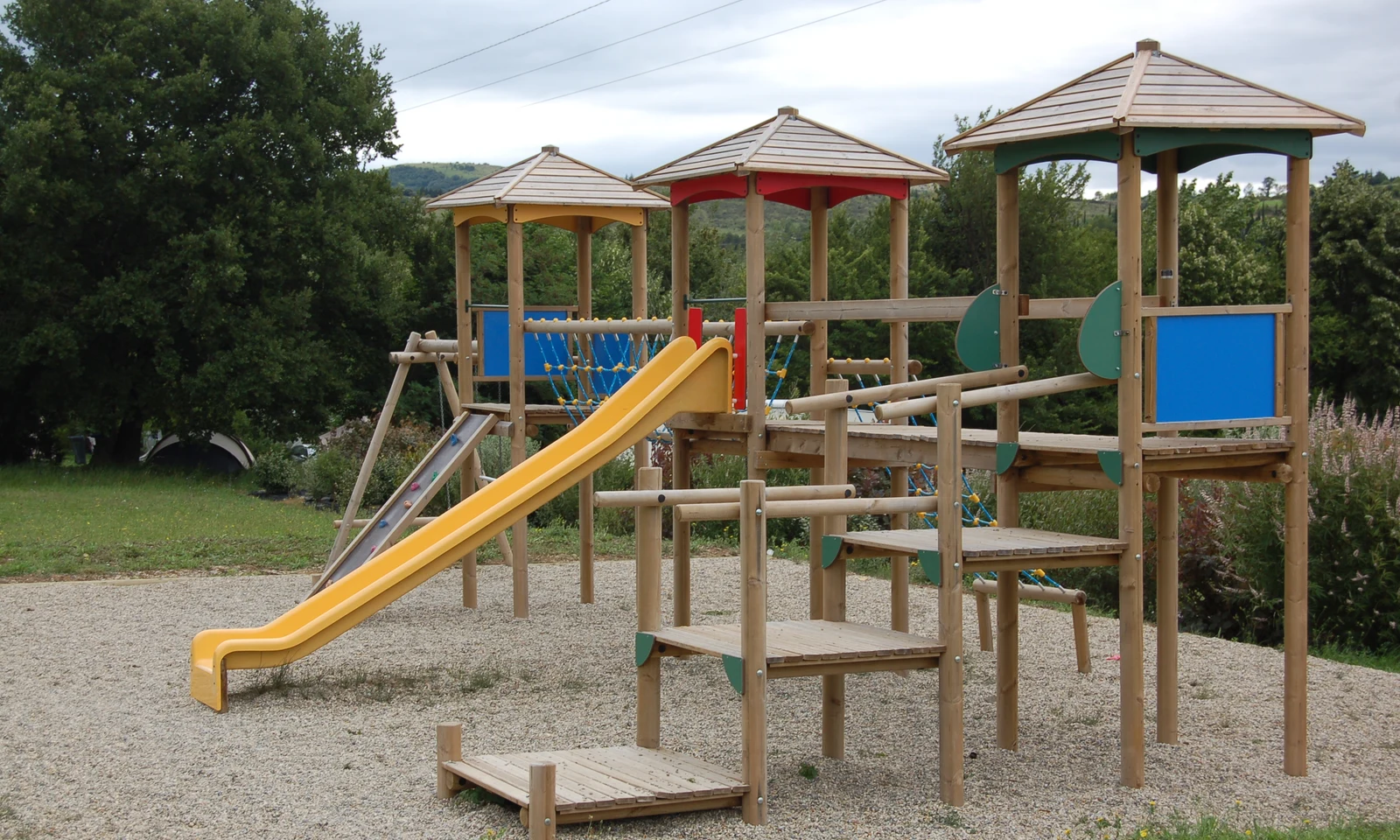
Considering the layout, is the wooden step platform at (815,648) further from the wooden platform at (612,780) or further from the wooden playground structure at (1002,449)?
the wooden platform at (612,780)

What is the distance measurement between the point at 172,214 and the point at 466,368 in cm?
1474

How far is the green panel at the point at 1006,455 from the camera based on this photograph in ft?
22.3

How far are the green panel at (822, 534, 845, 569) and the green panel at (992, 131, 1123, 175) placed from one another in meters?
2.08

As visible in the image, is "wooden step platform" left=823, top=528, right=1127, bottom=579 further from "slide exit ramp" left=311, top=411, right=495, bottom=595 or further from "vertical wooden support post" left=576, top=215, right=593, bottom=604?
"vertical wooden support post" left=576, top=215, right=593, bottom=604

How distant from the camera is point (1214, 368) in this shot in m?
6.36

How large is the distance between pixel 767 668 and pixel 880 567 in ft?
28.6

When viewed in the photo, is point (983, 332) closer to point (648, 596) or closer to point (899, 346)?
point (899, 346)

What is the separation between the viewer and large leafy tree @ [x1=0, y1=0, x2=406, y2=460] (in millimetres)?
23219

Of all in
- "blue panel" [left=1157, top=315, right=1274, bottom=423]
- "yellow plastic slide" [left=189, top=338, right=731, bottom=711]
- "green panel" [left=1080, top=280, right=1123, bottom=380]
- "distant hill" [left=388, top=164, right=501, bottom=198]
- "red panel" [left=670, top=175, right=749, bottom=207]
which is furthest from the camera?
"distant hill" [left=388, top=164, right=501, bottom=198]

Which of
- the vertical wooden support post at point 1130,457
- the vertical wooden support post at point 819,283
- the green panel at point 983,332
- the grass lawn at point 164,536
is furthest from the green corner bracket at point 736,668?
the grass lawn at point 164,536

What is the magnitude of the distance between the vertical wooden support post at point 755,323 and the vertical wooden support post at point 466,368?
3.57 meters

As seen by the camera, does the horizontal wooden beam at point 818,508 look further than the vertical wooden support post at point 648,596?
No

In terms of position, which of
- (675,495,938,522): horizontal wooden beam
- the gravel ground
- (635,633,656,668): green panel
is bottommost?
the gravel ground

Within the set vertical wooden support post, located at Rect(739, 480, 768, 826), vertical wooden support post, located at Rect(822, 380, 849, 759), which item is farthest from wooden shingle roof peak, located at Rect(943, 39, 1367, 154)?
vertical wooden support post, located at Rect(739, 480, 768, 826)
